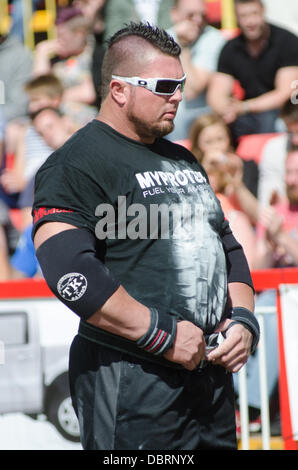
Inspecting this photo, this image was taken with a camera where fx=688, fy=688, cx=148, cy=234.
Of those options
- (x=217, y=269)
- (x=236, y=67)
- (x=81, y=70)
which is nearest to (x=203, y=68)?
(x=236, y=67)

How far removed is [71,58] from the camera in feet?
21.8

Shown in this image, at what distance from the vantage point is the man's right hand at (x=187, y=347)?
2.25 m

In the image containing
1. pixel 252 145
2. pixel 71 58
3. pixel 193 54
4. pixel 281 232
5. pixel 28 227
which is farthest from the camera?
pixel 71 58

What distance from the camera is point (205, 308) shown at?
2398 mm

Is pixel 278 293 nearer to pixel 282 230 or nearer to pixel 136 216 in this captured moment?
pixel 282 230

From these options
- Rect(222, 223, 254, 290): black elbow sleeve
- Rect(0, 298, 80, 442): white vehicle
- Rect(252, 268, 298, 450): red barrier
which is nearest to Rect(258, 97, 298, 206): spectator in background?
Rect(252, 268, 298, 450): red barrier

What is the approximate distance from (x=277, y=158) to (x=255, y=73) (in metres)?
1.02

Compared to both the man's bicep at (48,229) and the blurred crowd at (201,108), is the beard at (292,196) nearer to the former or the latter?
the blurred crowd at (201,108)

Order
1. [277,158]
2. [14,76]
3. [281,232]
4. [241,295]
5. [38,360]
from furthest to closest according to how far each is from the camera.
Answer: [14,76], [277,158], [281,232], [38,360], [241,295]

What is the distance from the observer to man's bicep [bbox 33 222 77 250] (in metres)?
2.22

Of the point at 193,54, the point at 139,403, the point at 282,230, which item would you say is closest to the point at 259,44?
the point at 193,54

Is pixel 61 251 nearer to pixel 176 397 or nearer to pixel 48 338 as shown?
pixel 176 397

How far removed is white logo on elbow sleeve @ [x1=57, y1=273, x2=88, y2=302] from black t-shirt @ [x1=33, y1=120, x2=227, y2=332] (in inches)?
6.8
